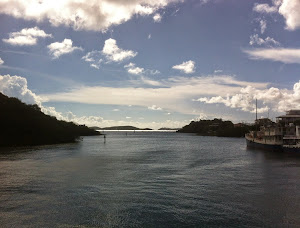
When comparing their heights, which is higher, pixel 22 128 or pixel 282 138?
pixel 22 128

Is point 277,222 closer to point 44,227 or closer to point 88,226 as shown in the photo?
point 88,226

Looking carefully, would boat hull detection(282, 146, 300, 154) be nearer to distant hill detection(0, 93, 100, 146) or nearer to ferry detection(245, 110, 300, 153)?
ferry detection(245, 110, 300, 153)

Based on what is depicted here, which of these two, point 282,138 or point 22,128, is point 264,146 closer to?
point 282,138

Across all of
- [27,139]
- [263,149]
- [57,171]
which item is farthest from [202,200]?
[27,139]

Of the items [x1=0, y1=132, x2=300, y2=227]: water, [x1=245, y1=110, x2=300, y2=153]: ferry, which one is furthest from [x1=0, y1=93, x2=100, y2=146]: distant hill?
[x1=245, y1=110, x2=300, y2=153]: ferry

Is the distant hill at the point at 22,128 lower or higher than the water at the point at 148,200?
higher

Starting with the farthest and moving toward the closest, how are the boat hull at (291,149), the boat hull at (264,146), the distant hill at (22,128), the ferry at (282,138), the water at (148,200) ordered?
the distant hill at (22,128) < the boat hull at (264,146) < the ferry at (282,138) < the boat hull at (291,149) < the water at (148,200)

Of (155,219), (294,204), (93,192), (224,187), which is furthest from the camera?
(224,187)

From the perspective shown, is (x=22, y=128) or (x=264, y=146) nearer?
(x=264, y=146)

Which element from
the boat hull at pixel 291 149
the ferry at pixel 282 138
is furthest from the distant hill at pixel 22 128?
the boat hull at pixel 291 149

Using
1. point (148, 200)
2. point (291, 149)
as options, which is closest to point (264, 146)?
point (291, 149)

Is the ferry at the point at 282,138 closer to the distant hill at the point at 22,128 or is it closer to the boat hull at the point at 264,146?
the boat hull at the point at 264,146

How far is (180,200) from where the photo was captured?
36.8 metres

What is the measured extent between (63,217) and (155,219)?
9.88 metres
